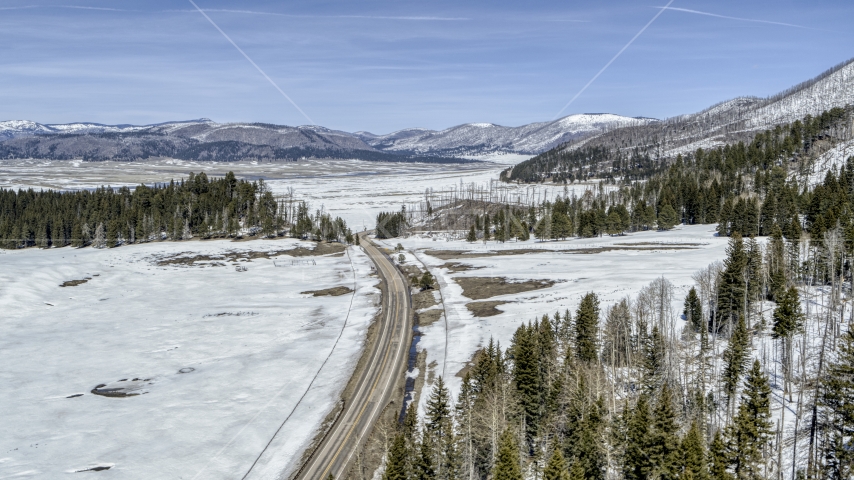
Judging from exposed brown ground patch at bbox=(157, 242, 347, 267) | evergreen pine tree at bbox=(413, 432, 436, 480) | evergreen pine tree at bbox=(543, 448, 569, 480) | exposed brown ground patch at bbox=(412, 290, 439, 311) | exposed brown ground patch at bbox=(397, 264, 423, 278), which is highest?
exposed brown ground patch at bbox=(157, 242, 347, 267)

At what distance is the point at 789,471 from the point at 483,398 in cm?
2723

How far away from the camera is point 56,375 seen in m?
64.4

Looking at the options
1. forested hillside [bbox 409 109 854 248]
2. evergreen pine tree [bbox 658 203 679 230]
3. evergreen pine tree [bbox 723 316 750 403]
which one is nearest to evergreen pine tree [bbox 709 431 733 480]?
evergreen pine tree [bbox 723 316 750 403]

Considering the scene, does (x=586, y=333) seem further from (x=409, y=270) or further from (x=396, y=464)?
(x=409, y=270)

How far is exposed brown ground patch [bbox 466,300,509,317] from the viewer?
289 ft

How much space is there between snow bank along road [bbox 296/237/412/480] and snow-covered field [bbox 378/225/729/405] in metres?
4.70

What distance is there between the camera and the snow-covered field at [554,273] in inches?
3036

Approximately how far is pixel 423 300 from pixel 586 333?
41.9m

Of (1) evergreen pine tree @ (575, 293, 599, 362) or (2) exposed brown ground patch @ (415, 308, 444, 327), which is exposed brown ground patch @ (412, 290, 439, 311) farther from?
(1) evergreen pine tree @ (575, 293, 599, 362)

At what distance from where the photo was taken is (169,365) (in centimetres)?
6862

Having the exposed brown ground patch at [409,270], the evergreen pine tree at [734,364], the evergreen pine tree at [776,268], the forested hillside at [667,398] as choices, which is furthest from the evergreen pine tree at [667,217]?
the evergreen pine tree at [734,364]

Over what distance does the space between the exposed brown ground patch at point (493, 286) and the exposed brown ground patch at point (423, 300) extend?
717cm

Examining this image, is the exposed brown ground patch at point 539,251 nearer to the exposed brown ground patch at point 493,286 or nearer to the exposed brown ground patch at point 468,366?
the exposed brown ground patch at point 493,286

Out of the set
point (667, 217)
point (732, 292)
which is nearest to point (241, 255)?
point (732, 292)
